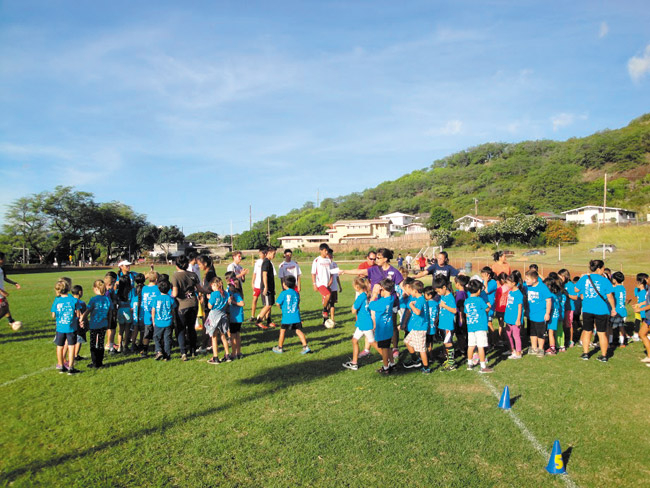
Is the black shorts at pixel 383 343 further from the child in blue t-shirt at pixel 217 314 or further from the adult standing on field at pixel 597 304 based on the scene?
the adult standing on field at pixel 597 304

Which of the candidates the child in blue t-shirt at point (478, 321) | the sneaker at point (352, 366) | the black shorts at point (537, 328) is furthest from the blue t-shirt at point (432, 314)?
the black shorts at point (537, 328)

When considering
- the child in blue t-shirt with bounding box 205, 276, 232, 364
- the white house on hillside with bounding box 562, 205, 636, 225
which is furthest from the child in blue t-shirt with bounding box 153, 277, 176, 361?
the white house on hillside with bounding box 562, 205, 636, 225

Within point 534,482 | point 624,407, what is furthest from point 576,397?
point 534,482

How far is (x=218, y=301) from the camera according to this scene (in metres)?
7.14

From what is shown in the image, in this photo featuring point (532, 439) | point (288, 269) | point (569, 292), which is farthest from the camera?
point (288, 269)

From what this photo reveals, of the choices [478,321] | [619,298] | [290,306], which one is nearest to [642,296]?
[619,298]

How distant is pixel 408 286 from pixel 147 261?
2991 inches

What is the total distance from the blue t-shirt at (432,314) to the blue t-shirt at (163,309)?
468 centimetres

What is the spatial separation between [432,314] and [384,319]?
1085 mm

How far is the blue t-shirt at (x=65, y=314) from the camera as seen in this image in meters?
6.43

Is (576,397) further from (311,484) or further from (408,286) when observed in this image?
(311,484)

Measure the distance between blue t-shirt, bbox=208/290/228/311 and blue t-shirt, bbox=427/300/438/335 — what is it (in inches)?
144

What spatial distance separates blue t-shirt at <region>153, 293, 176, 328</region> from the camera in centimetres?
730

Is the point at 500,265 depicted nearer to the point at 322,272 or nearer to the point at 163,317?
the point at 322,272
